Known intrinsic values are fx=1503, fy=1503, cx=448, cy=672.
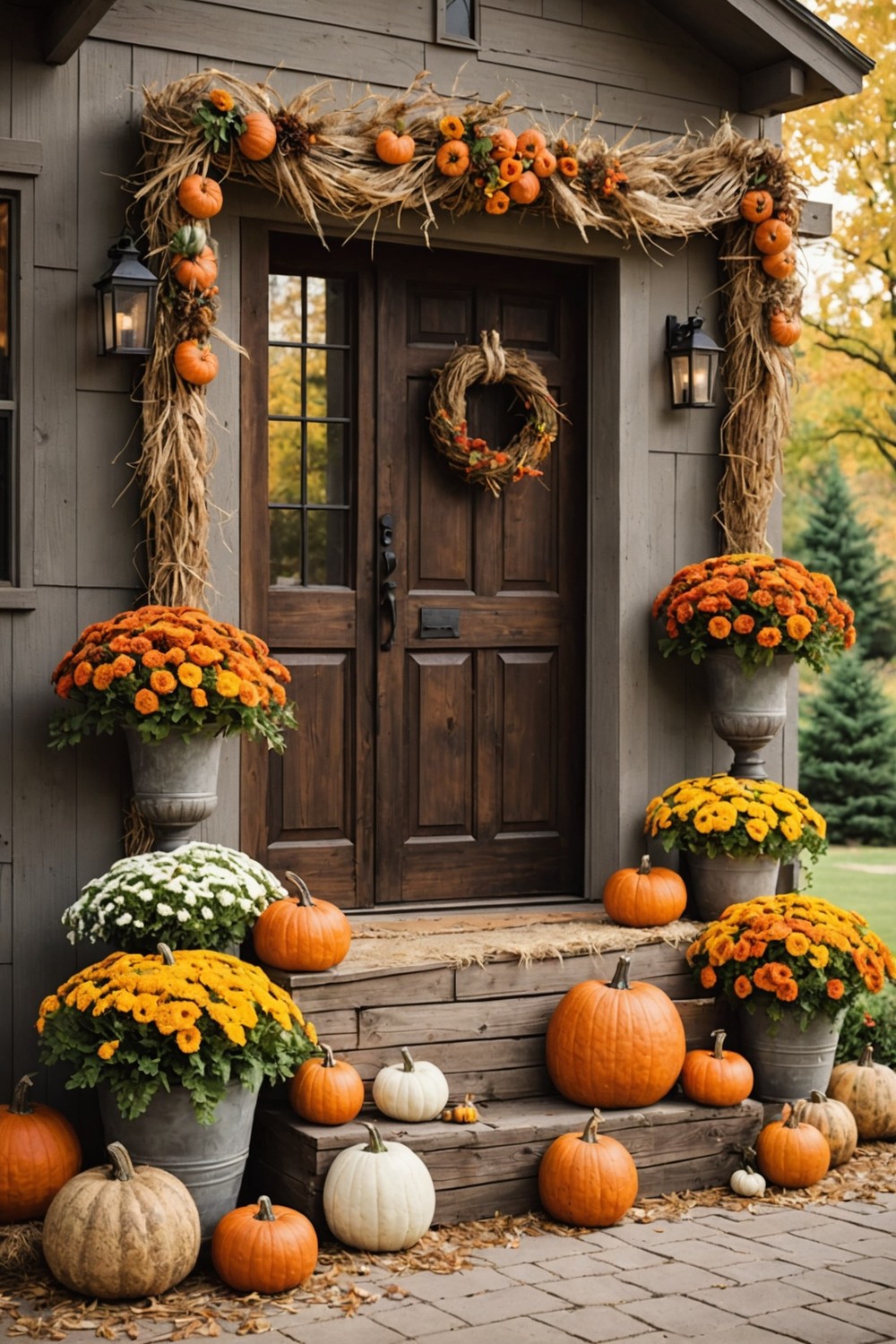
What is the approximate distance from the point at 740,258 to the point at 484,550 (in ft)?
5.03

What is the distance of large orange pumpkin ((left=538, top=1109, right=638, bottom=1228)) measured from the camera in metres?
4.33

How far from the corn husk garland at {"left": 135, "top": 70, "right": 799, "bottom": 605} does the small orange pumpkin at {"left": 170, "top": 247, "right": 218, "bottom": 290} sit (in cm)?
4

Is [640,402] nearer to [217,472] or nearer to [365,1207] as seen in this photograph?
[217,472]

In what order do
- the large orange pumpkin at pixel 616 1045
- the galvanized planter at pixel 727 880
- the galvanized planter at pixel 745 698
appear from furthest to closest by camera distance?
the galvanized planter at pixel 745 698 < the galvanized planter at pixel 727 880 < the large orange pumpkin at pixel 616 1045

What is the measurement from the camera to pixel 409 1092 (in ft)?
14.5

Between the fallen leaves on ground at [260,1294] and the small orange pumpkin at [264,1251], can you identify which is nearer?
the fallen leaves on ground at [260,1294]

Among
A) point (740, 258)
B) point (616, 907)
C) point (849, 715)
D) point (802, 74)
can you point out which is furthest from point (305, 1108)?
point (849, 715)

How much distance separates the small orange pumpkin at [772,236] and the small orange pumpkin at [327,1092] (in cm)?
347

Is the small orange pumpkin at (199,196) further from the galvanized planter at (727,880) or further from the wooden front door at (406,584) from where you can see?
the galvanized planter at (727,880)

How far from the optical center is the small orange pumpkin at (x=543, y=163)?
207 inches

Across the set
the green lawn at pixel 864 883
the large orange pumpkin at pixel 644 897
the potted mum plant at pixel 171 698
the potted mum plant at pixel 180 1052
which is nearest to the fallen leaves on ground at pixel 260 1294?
the potted mum plant at pixel 180 1052

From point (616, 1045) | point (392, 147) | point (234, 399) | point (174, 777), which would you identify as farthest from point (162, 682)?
point (392, 147)

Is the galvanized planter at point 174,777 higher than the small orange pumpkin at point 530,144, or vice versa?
the small orange pumpkin at point 530,144

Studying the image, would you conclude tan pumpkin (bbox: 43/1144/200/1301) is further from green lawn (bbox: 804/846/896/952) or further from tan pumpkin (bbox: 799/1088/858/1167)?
green lawn (bbox: 804/846/896/952)
